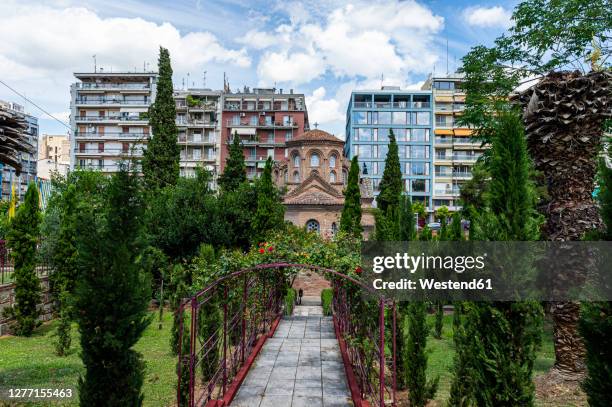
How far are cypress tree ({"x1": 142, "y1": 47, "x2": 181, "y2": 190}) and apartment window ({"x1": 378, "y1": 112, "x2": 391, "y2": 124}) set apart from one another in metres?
32.6

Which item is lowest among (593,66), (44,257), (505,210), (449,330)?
(449,330)

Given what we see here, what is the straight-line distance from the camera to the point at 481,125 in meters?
17.4

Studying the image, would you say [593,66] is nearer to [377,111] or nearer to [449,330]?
[449,330]

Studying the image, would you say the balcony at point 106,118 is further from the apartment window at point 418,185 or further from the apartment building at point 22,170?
the apartment window at point 418,185

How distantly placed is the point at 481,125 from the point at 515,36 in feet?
12.7

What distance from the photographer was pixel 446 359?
13.0m

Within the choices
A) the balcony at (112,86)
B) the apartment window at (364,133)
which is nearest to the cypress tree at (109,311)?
the apartment window at (364,133)

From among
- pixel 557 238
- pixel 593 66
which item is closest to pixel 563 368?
pixel 557 238

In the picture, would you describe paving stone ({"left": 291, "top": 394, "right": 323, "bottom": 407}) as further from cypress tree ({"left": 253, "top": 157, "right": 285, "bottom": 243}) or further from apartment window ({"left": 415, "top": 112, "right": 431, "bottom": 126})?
apartment window ({"left": 415, "top": 112, "right": 431, "bottom": 126})

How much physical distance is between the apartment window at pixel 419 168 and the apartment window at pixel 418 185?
105 centimetres

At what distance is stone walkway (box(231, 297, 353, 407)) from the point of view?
8.23 meters

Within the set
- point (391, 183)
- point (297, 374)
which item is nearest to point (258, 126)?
point (391, 183)

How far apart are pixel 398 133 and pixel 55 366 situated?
176 feet

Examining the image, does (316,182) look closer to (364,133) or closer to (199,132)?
(364,133)
